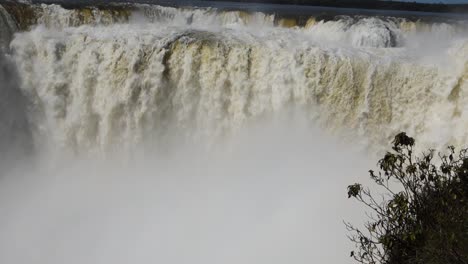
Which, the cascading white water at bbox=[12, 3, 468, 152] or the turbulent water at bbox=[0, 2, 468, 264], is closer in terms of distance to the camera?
the turbulent water at bbox=[0, 2, 468, 264]

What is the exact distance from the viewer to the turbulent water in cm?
957

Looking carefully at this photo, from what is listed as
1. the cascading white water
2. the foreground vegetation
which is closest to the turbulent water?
the cascading white water

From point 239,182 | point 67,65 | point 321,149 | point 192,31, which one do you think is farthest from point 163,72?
point 321,149

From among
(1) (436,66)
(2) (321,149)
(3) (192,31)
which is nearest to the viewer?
(1) (436,66)

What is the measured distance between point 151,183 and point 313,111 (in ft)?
12.3

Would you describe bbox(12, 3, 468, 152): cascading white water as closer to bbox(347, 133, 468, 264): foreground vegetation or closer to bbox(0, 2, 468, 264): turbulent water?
bbox(0, 2, 468, 264): turbulent water

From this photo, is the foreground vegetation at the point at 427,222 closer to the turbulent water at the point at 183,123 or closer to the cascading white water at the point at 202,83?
the turbulent water at the point at 183,123

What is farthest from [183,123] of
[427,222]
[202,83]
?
[427,222]

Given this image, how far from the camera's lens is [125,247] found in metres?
9.09

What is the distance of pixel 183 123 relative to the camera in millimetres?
11102

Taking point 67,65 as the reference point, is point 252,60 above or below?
below

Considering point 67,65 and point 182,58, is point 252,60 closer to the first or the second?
A: point 182,58

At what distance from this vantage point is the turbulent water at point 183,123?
957cm

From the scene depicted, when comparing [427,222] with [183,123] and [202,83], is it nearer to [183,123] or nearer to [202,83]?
[202,83]
